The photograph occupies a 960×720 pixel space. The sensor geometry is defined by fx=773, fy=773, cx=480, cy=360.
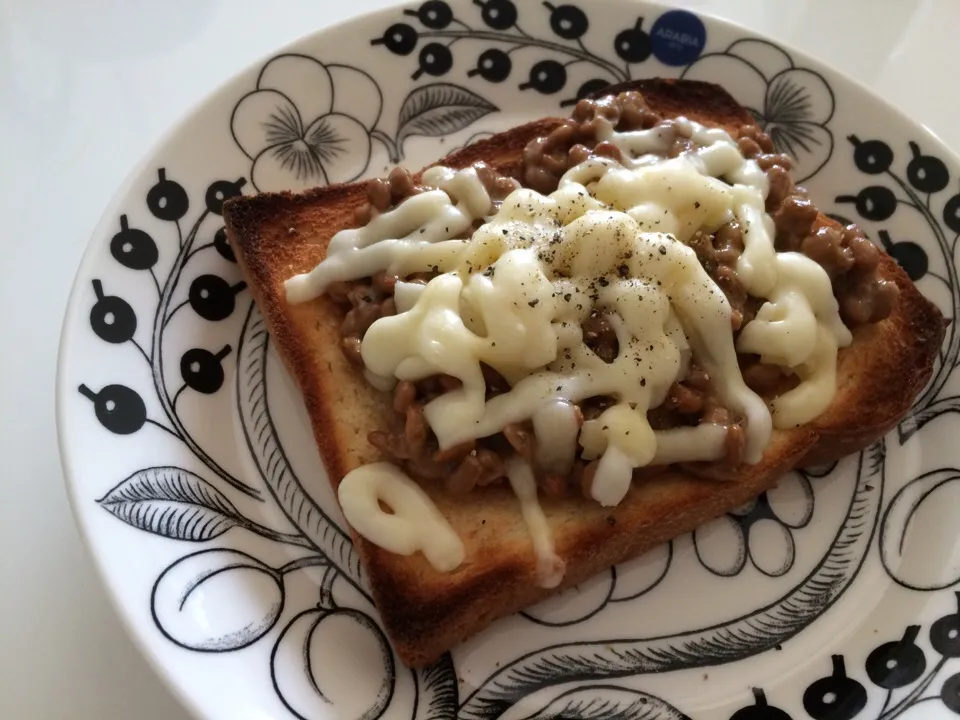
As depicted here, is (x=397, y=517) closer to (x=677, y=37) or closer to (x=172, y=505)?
(x=172, y=505)

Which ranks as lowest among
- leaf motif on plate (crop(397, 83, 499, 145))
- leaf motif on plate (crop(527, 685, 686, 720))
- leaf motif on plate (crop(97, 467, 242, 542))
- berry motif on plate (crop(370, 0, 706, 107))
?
leaf motif on plate (crop(97, 467, 242, 542))

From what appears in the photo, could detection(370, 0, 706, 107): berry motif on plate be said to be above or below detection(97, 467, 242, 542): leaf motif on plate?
above

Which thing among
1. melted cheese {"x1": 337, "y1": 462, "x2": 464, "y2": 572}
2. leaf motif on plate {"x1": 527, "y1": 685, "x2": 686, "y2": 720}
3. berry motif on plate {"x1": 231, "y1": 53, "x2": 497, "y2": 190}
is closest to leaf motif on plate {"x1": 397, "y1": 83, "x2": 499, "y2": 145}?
berry motif on plate {"x1": 231, "y1": 53, "x2": 497, "y2": 190}

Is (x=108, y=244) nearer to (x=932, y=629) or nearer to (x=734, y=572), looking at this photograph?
(x=734, y=572)

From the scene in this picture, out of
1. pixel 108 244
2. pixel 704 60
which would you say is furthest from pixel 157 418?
pixel 704 60

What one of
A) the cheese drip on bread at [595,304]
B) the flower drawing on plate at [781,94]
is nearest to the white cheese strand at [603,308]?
the cheese drip on bread at [595,304]

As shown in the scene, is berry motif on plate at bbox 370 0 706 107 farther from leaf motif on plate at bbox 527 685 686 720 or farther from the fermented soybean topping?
leaf motif on plate at bbox 527 685 686 720

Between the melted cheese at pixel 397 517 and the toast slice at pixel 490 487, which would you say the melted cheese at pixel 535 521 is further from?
the melted cheese at pixel 397 517
